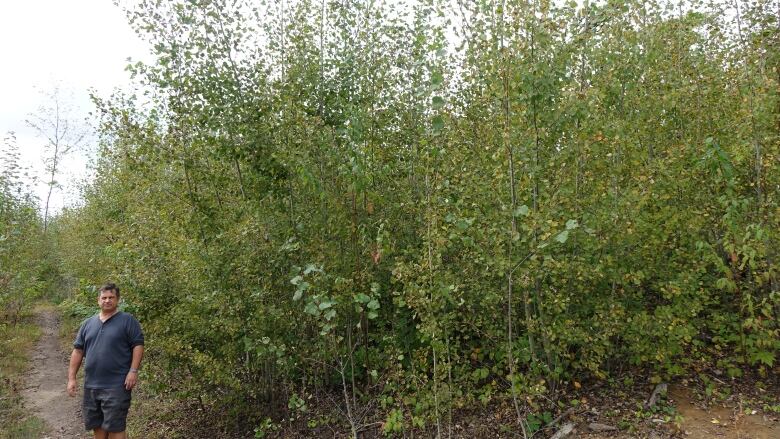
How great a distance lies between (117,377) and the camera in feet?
15.4

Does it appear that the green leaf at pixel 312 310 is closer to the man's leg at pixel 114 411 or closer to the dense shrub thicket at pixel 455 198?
the dense shrub thicket at pixel 455 198

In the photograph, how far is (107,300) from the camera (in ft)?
15.6

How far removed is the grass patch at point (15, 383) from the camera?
6.96 m

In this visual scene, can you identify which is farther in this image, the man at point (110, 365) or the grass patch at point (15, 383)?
the grass patch at point (15, 383)

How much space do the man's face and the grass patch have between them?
359cm

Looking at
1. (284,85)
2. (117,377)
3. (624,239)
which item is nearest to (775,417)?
(624,239)

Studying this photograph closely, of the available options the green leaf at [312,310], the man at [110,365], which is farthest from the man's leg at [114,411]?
the green leaf at [312,310]

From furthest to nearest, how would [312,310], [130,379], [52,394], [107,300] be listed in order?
[52,394] < [107,300] < [130,379] < [312,310]

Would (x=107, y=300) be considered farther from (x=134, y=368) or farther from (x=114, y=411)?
(x=114, y=411)

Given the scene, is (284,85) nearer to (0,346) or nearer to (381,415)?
(381,415)

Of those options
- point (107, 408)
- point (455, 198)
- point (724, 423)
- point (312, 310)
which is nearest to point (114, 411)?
point (107, 408)

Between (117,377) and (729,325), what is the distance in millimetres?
6281

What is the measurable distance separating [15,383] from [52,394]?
96 centimetres

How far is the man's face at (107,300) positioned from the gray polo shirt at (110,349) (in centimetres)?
10
